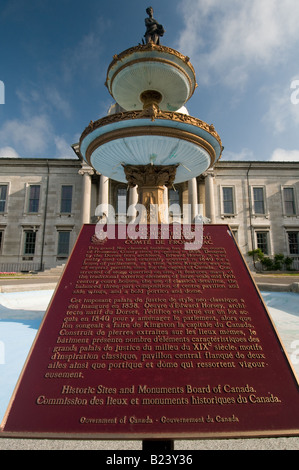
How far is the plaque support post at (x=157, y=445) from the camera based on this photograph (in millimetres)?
2064

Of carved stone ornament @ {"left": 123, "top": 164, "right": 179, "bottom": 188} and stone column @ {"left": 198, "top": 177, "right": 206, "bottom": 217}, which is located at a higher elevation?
stone column @ {"left": 198, "top": 177, "right": 206, "bottom": 217}

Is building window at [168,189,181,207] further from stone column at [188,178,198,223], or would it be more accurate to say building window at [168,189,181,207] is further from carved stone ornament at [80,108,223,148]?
carved stone ornament at [80,108,223,148]

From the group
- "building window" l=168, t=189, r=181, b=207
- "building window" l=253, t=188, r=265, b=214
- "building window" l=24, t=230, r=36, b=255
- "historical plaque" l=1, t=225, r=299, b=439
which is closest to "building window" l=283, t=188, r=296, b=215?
"building window" l=253, t=188, r=265, b=214

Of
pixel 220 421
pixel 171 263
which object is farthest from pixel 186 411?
pixel 171 263

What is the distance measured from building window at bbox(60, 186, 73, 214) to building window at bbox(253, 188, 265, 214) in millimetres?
20247

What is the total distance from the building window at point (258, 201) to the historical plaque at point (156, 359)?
91.9 feet

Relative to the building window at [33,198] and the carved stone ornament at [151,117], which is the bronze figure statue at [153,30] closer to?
the carved stone ornament at [151,117]

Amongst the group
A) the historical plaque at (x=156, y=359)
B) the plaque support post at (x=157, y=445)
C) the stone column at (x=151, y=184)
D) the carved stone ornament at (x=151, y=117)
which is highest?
the carved stone ornament at (x=151, y=117)

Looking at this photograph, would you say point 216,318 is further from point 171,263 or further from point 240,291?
point 171,263

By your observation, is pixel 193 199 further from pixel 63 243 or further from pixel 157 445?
pixel 157 445

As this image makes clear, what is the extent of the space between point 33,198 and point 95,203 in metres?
6.81

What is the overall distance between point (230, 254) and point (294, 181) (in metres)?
30.6

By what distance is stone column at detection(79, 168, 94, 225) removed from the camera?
1017 inches

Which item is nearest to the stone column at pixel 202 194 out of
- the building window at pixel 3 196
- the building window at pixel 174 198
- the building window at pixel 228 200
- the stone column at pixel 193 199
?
the building window at pixel 228 200
